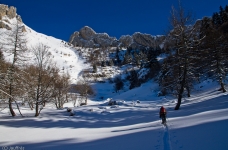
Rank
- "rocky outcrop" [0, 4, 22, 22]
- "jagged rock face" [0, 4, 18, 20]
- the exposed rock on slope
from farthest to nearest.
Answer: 1. "jagged rock face" [0, 4, 18, 20]
2. "rocky outcrop" [0, 4, 22, 22]
3. the exposed rock on slope

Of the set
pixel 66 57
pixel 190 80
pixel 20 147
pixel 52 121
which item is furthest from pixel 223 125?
pixel 66 57

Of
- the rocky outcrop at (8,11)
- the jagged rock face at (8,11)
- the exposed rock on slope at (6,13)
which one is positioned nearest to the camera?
the exposed rock on slope at (6,13)

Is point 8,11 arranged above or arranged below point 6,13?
above

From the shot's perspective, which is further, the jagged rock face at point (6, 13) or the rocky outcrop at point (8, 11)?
the rocky outcrop at point (8, 11)

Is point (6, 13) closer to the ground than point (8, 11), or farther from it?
closer to the ground

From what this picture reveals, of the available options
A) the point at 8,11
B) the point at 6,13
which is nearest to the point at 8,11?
the point at 8,11

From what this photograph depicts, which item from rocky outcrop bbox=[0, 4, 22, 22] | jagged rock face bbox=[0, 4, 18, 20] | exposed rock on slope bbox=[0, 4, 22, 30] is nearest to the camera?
exposed rock on slope bbox=[0, 4, 22, 30]

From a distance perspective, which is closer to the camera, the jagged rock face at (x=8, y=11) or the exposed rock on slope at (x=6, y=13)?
the exposed rock on slope at (x=6, y=13)

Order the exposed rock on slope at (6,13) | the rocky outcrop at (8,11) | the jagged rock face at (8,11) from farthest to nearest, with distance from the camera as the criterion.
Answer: the jagged rock face at (8,11) < the rocky outcrop at (8,11) < the exposed rock on slope at (6,13)

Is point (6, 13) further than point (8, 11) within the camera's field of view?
No

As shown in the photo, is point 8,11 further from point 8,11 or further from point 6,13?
point 6,13

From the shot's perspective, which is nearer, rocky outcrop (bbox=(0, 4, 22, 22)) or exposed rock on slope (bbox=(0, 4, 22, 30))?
exposed rock on slope (bbox=(0, 4, 22, 30))

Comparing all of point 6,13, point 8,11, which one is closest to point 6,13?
point 6,13

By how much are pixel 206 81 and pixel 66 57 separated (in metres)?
120
